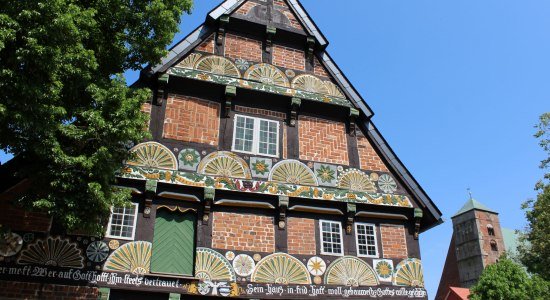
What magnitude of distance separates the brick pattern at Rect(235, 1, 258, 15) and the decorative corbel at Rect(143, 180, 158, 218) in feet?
20.6

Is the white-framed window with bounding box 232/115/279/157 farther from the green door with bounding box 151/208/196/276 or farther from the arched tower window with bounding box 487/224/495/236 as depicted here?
the arched tower window with bounding box 487/224/495/236

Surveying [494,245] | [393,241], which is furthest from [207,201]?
[494,245]

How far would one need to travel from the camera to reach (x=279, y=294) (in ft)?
36.3

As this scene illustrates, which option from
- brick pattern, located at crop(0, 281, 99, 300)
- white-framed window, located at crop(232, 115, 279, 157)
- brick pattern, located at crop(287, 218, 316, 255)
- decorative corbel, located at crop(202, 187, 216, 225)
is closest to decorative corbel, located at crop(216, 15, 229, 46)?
white-framed window, located at crop(232, 115, 279, 157)

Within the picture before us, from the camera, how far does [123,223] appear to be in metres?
10.8

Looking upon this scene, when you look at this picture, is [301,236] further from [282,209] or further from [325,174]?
[325,174]

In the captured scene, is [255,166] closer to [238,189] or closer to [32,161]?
[238,189]

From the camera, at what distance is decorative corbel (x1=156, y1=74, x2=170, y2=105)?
40.0ft

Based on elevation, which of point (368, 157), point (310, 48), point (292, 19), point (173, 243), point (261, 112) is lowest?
point (173, 243)

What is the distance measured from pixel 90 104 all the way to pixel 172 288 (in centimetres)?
441

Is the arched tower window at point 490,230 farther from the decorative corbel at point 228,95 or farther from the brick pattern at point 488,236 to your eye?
the decorative corbel at point 228,95

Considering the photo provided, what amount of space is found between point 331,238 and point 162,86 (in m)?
6.04

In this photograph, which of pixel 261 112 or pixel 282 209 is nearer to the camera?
pixel 282 209

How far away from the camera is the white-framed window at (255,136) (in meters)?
12.6
